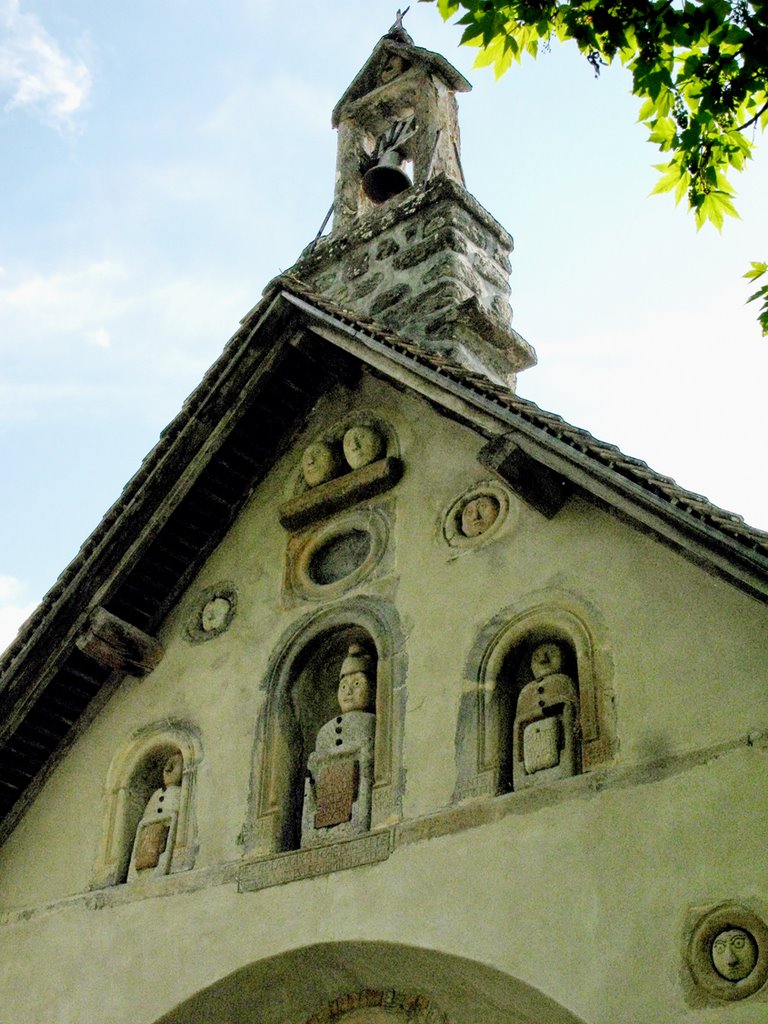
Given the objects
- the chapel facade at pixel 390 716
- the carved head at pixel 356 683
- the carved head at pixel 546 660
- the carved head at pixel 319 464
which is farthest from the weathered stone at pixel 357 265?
the carved head at pixel 546 660

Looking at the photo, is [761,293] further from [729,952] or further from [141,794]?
[141,794]

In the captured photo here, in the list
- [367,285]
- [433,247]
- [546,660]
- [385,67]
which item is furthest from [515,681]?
[385,67]

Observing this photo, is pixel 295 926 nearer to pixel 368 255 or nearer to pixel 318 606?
pixel 318 606

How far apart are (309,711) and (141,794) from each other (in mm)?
1380

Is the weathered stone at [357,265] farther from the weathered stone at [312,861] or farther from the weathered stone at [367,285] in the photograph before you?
the weathered stone at [312,861]

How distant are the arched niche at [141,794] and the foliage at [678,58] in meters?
5.10

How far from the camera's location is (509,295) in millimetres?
12391

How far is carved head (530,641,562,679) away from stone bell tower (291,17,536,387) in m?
3.55

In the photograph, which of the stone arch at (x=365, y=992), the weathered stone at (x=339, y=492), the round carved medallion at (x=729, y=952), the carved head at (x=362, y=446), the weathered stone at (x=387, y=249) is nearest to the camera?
the round carved medallion at (x=729, y=952)

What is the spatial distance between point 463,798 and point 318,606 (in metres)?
2.07

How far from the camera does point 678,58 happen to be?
220 inches

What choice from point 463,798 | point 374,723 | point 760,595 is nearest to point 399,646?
point 374,723

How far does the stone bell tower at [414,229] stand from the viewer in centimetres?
1152

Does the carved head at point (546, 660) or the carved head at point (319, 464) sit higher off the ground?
the carved head at point (319, 464)
